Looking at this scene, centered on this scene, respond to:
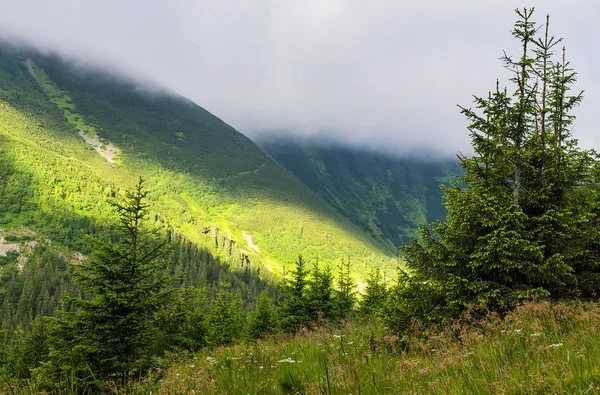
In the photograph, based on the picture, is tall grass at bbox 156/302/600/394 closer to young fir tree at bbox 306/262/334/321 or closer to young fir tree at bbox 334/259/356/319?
young fir tree at bbox 306/262/334/321

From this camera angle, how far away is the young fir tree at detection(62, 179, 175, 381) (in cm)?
907

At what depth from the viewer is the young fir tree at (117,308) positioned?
29.8ft

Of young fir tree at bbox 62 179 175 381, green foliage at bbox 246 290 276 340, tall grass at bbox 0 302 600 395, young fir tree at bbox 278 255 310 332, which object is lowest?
green foliage at bbox 246 290 276 340

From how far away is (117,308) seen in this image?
955 cm

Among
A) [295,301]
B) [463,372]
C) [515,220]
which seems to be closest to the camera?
[463,372]

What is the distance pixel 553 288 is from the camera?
25.7 ft

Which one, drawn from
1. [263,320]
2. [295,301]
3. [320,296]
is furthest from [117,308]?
[263,320]

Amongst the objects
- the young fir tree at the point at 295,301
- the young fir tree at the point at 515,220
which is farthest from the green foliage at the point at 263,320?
the young fir tree at the point at 515,220

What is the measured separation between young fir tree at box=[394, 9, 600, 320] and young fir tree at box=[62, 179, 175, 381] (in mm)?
7770

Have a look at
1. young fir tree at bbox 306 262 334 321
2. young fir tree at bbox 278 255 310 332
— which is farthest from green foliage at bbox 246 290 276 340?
young fir tree at bbox 306 262 334 321

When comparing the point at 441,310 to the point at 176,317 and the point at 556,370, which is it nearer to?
the point at 556,370

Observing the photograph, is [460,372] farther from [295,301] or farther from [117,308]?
[295,301]

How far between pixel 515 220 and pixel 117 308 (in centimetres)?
1161

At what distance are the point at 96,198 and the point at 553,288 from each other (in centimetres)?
17436
